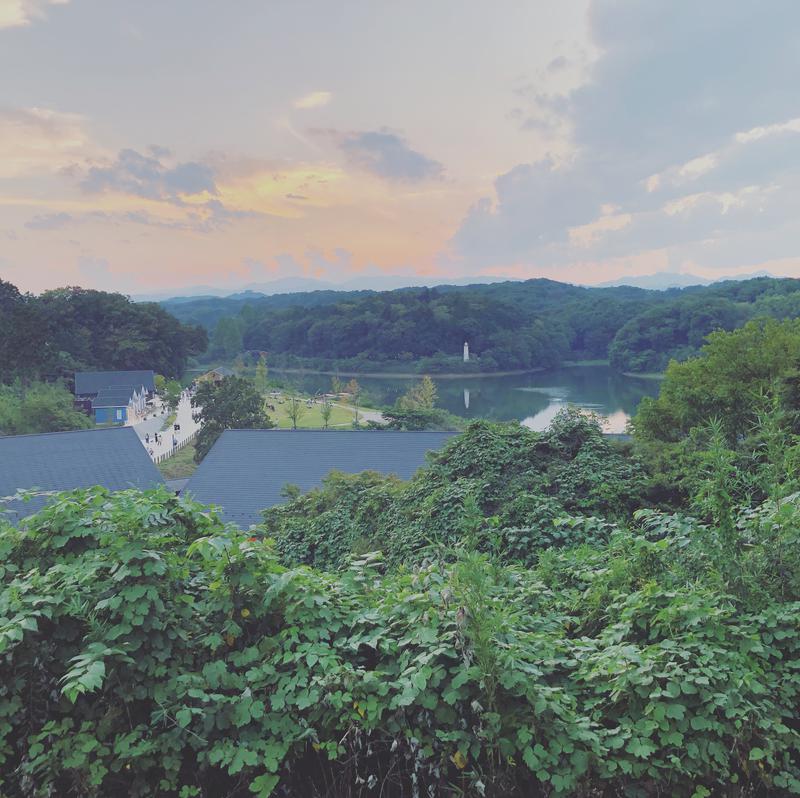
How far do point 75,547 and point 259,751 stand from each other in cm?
100

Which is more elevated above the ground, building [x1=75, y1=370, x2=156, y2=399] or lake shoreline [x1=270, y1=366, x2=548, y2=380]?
building [x1=75, y1=370, x2=156, y2=399]

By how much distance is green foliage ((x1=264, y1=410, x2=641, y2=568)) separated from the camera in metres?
4.95

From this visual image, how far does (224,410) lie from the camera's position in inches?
805

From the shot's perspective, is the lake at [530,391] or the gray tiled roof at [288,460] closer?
the gray tiled roof at [288,460]

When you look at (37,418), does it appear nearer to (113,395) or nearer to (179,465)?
(179,465)

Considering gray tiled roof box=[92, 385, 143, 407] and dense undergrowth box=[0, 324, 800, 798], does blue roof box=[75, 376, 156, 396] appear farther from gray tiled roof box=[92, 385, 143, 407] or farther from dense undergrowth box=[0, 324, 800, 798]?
dense undergrowth box=[0, 324, 800, 798]

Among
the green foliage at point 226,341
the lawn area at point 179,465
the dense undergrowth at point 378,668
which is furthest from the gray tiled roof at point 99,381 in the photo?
the dense undergrowth at point 378,668

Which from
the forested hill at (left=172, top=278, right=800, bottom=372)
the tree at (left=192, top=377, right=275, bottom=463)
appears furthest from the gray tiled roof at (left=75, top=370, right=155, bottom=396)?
the forested hill at (left=172, top=278, right=800, bottom=372)

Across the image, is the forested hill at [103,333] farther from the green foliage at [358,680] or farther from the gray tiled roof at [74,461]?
the green foliage at [358,680]

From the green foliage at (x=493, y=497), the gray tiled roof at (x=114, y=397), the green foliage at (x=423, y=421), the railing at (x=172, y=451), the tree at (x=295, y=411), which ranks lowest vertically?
the railing at (x=172, y=451)

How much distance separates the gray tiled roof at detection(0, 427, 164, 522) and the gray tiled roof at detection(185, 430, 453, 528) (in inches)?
50.2

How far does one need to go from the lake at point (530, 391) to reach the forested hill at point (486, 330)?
2.30 m

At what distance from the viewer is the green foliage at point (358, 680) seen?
1823mm

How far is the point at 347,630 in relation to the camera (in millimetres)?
2172
